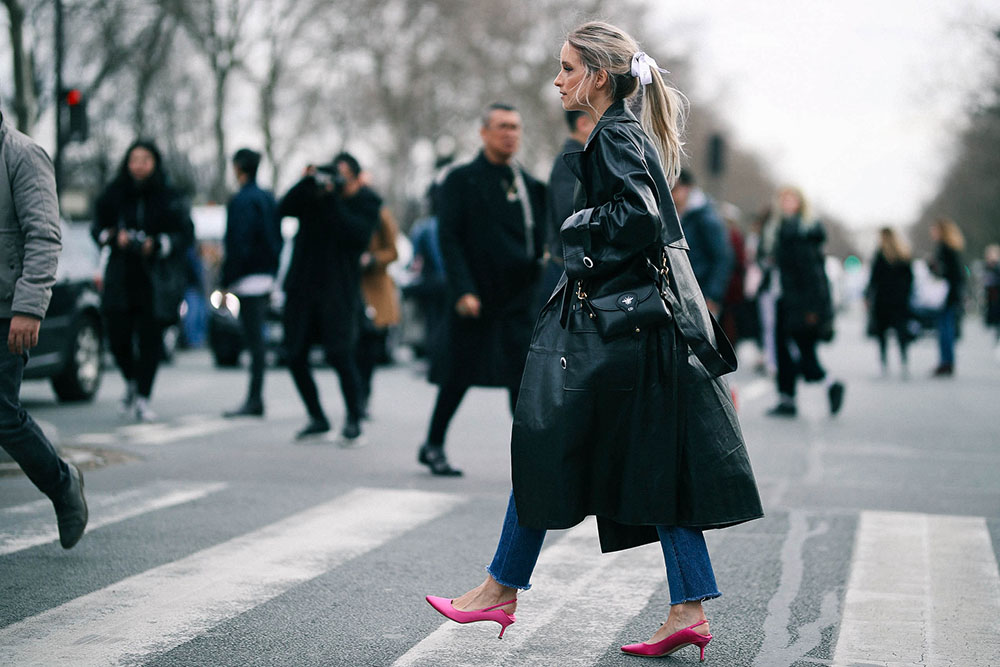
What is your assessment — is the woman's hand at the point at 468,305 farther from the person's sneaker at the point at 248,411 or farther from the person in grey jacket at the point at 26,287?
the person's sneaker at the point at 248,411

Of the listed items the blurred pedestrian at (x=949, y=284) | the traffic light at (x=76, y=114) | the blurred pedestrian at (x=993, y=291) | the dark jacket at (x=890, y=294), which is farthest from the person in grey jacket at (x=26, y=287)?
the blurred pedestrian at (x=993, y=291)

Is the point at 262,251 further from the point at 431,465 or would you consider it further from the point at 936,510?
the point at 936,510

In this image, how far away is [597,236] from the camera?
157 inches

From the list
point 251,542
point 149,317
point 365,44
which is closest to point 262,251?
point 149,317

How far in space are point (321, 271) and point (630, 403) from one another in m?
5.44

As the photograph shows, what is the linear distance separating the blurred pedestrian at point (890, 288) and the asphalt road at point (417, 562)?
759 centimetres

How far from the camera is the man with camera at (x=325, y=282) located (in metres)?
9.08

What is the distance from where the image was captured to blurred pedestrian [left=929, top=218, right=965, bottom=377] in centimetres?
1788

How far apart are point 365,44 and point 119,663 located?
3303 cm

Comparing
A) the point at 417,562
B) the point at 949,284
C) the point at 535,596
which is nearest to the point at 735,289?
the point at 949,284

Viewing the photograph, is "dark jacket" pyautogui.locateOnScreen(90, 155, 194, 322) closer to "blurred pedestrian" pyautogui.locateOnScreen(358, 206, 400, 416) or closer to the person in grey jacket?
"blurred pedestrian" pyautogui.locateOnScreen(358, 206, 400, 416)

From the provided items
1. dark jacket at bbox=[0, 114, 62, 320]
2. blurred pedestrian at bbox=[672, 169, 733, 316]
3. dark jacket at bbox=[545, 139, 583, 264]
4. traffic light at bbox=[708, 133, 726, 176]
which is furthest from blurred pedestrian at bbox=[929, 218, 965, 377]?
traffic light at bbox=[708, 133, 726, 176]

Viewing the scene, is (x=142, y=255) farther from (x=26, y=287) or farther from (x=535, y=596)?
(x=535, y=596)

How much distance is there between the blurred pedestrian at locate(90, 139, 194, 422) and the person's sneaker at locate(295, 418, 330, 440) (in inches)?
59.9
